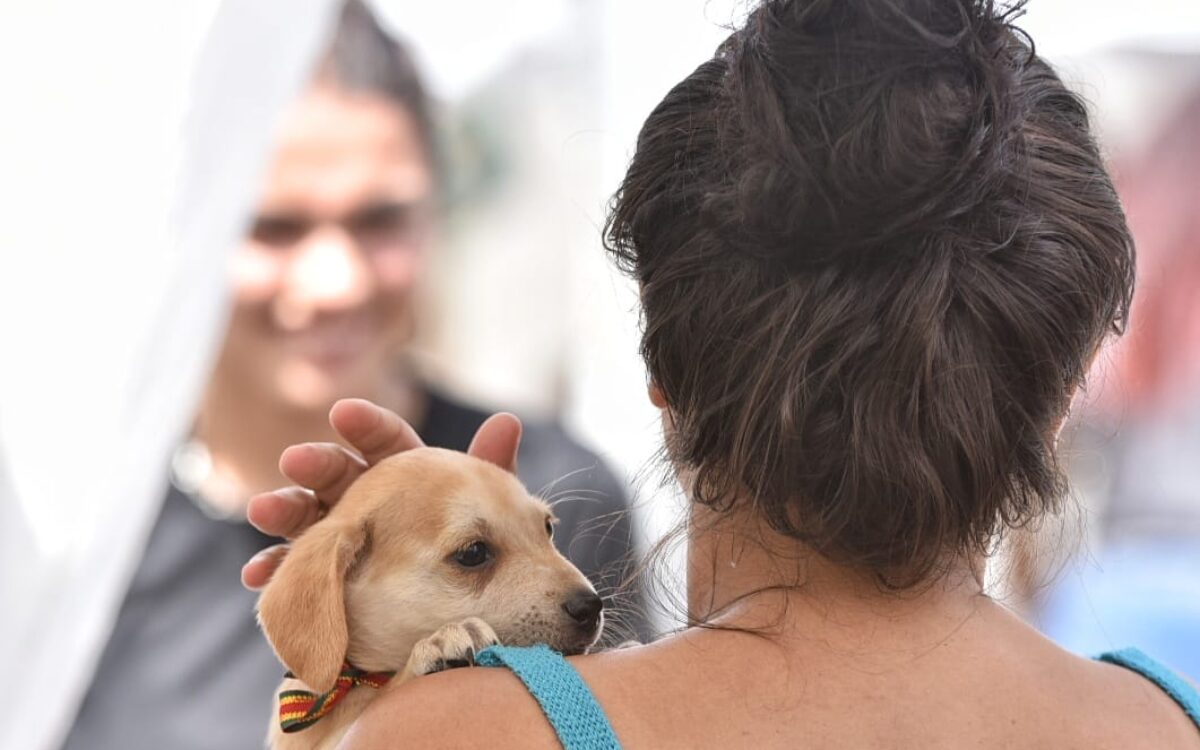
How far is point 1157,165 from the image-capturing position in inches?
117

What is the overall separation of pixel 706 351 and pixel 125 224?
0.94 meters

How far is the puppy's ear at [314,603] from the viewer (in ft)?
3.70

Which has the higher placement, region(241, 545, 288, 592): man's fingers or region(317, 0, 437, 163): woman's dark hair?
region(317, 0, 437, 163): woman's dark hair

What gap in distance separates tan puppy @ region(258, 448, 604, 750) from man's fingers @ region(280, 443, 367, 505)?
0.04 m

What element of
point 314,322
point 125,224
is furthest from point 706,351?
point 314,322

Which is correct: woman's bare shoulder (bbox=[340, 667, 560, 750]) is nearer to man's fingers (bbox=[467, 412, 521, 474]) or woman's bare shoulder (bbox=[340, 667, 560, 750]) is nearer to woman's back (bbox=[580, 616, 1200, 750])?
woman's back (bbox=[580, 616, 1200, 750])

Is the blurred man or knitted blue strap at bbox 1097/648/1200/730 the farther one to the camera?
the blurred man

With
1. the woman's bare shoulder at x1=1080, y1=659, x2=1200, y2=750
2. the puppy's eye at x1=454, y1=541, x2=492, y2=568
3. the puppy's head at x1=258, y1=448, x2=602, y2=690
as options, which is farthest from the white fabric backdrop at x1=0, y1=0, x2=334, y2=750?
the woman's bare shoulder at x1=1080, y1=659, x2=1200, y2=750

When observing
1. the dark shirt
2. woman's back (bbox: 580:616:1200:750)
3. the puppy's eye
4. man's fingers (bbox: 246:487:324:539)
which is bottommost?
the dark shirt

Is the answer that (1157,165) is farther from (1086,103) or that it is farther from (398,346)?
(1086,103)

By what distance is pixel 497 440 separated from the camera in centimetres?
145

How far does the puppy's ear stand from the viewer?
113cm

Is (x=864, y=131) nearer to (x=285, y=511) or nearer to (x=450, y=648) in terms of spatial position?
(x=450, y=648)

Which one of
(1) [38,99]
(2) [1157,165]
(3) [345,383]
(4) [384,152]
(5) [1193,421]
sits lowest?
(5) [1193,421]
